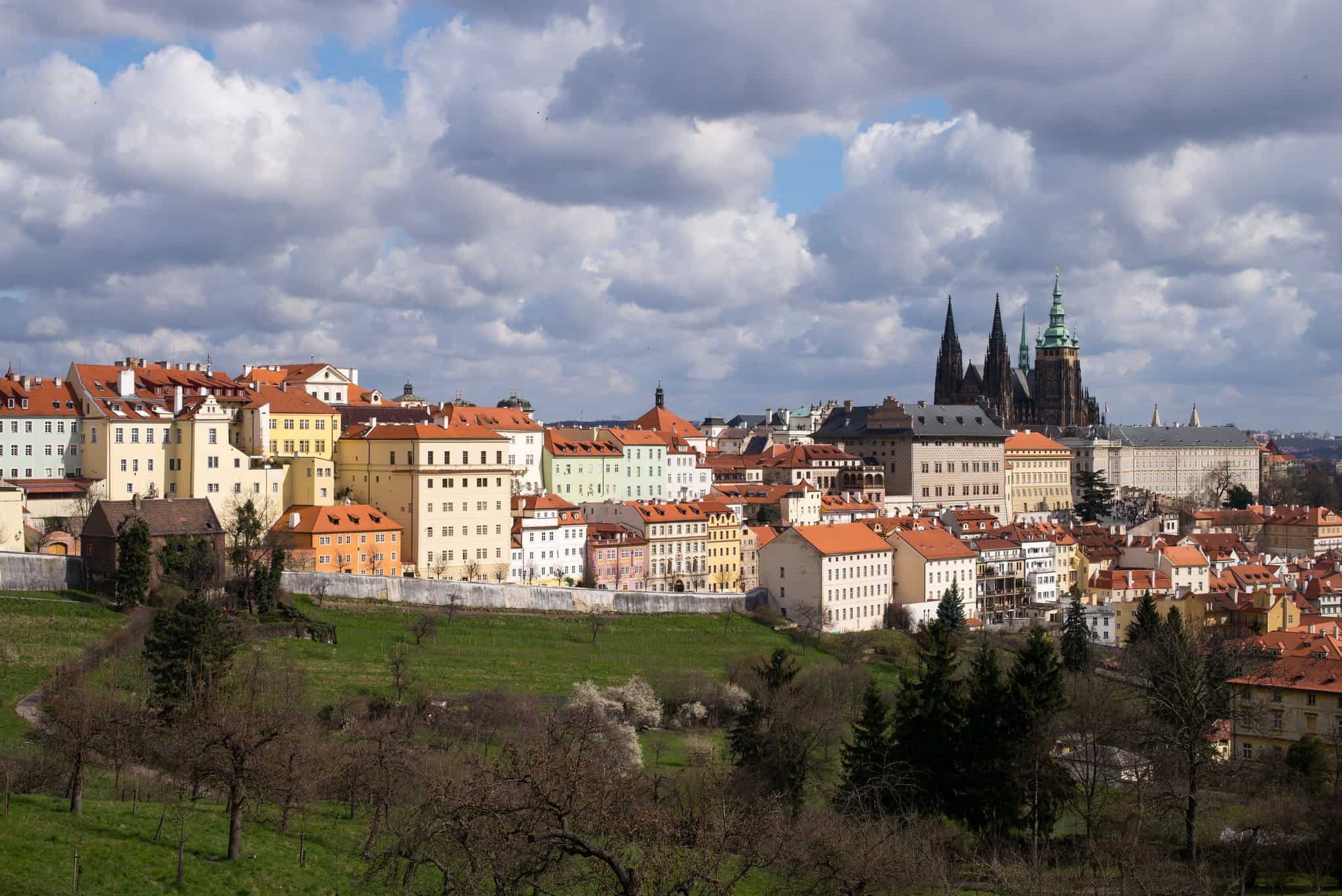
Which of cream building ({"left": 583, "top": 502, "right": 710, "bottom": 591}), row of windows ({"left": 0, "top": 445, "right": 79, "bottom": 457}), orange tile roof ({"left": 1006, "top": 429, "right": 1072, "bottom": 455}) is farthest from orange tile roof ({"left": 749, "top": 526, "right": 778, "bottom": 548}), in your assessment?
orange tile roof ({"left": 1006, "top": 429, "right": 1072, "bottom": 455})

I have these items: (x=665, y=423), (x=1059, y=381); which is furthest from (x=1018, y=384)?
(x=665, y=423)

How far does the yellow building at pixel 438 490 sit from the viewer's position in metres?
70.2

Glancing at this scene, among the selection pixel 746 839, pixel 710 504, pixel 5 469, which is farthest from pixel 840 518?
pixel 746 839

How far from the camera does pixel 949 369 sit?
607 feet

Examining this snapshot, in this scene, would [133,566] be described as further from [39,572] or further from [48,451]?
[48,451]

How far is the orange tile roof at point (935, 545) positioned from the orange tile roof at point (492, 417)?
24.3m

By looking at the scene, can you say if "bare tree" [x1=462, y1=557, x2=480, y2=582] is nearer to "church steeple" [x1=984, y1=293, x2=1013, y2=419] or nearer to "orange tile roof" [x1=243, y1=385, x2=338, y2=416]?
"orange tile roof" [x1=243, y1=385, x2=338, y2=416]

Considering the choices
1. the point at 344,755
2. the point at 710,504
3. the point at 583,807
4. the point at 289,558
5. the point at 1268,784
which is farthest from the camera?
the point at 710,504


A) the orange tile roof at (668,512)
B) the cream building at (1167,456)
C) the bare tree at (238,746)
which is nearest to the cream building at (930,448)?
the cream building at (1167,456)

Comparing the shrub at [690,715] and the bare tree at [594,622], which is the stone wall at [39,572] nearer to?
the bare tree at [594,622]

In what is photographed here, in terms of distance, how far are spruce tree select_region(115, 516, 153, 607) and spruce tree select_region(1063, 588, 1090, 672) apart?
1399 inches

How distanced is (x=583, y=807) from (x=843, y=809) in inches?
687

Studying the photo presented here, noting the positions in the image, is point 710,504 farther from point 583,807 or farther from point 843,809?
point 583,807

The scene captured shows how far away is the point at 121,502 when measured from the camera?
5403 centimetres
